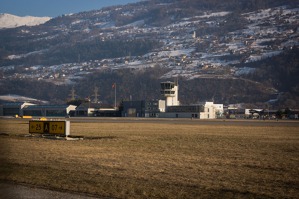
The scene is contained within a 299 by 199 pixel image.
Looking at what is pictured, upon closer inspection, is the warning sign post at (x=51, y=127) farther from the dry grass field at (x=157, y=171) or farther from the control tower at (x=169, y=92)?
the control tower at (x=169, y=92)

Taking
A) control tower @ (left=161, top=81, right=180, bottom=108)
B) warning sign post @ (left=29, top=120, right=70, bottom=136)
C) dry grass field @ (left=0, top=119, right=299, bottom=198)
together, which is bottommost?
dry grass field @ (left=0, top=119, right=299, bottom=198)

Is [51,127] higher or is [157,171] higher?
[51,127]

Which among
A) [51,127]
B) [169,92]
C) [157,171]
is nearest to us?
[157,171]

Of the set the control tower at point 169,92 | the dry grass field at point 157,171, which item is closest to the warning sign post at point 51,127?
the dry grass field at point 157,171

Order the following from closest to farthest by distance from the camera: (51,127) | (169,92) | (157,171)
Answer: (157,171)
(51,127)
(169,92)

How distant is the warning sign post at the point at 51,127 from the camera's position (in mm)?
47719

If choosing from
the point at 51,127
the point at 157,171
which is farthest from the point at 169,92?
the point at 157,171

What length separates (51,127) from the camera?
49.0 metres

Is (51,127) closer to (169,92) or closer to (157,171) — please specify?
(157,171)

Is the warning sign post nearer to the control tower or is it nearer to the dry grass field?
the dry grass field

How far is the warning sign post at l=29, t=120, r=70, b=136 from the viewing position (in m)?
47.7

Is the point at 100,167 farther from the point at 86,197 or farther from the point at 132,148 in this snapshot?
the point at 132,148

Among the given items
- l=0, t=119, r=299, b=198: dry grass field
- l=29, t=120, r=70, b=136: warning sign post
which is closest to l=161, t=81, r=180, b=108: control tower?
l=29, t=120, r=70, b=136: warning sign post

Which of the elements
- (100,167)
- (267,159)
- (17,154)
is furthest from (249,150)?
(17,154)
